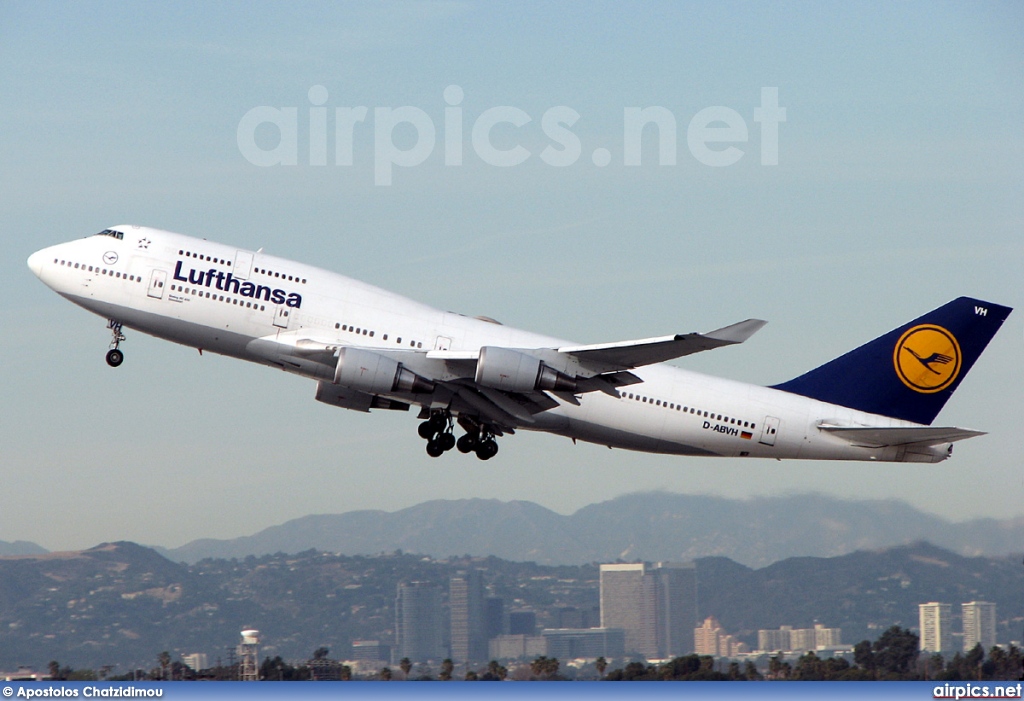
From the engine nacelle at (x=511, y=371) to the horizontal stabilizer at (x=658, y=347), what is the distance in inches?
32.1

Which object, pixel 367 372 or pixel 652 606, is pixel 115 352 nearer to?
pixel 367 372

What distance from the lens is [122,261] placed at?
110 feet

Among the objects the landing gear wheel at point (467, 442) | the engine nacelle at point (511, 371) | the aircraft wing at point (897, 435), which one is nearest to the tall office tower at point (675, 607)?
the aircraft wing at point (897, 435)

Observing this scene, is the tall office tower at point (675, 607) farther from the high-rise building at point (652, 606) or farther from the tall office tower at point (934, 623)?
the tall office tower at point (934, 623)

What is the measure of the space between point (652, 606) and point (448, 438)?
49787mm

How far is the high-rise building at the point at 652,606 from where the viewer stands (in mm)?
82000

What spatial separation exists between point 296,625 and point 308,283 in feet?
220

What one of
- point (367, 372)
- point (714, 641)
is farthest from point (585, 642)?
point (367, 372)

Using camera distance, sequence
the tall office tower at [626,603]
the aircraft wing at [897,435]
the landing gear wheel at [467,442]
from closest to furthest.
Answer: the aircraft wing at [897,435], the landing gear wheel at [467,442], the tall office tower at [626,603]

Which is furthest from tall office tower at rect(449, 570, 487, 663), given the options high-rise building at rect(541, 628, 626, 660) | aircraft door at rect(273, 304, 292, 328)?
aircraft door at rect(273, 304, 292, 328)

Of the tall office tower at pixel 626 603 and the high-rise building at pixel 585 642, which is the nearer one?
the tall office tower at pixel 626 603

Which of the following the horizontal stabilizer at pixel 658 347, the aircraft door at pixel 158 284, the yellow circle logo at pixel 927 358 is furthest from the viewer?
the yellow circle logo at pixel 927 358

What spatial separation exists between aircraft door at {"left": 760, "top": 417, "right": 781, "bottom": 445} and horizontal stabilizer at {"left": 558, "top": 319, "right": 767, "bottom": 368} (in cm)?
624

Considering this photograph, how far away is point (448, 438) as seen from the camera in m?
36.6
